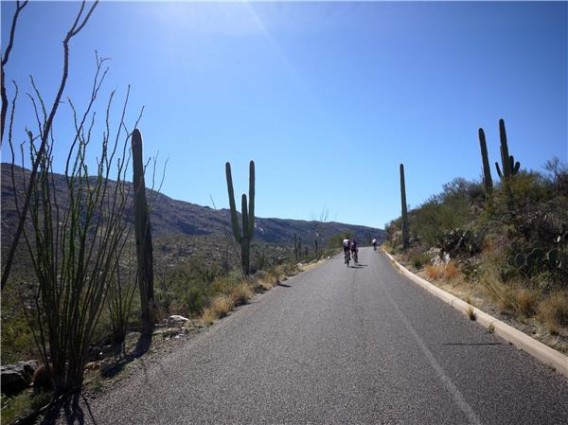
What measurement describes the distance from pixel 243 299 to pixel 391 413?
1013 cm

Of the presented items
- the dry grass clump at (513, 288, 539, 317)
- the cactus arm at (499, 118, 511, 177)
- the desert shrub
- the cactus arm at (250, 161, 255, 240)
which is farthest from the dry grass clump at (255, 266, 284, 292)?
the cactus arm at (499, 118, 511, 177)

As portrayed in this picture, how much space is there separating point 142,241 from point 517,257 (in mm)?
8230

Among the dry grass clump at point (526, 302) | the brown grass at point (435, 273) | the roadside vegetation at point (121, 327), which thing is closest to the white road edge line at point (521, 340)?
the dry grass clump at point (526, 302)

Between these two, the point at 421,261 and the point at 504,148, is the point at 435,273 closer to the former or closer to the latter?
the point at 421,261

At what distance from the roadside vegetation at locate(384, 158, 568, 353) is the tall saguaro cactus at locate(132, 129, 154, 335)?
726 centimetres

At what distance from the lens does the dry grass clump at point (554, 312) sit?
7.01 m

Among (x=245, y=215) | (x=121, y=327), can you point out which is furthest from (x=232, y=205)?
(x=121, y=327)

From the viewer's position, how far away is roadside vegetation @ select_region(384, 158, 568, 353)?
800 centimetres

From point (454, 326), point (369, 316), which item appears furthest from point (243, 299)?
point (454, 326)

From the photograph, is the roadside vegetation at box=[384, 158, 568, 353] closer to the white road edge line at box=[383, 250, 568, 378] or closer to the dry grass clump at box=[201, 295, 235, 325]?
the white road edge line at box=[383, 250, 568, 378]

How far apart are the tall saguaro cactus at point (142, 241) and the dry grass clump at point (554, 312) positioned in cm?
749

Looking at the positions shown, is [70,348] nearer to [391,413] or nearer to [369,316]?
[391,413]

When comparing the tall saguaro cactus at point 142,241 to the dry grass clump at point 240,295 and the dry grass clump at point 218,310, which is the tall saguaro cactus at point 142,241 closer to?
the dry grass clump at point 218,310

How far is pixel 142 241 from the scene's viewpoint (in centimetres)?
968
